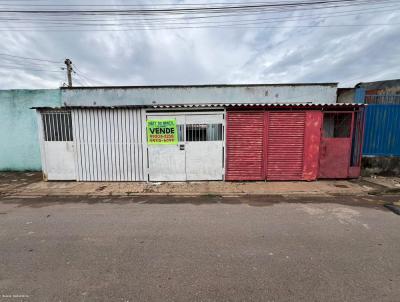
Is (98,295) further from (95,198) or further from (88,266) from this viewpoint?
(95,198)

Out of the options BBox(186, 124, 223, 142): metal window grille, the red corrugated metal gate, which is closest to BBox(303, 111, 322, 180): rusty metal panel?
the red corrugated metal gate

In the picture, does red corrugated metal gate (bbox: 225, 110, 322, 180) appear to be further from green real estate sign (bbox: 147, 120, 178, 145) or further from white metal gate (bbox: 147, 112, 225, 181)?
green real estate sign (bbox: 147, 120, 178, 145)

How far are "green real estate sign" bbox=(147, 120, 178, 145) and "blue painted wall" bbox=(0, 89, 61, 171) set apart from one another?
5.73m

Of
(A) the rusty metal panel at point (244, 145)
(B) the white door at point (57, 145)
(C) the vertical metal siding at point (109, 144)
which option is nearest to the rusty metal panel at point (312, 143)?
(A) the rusty metal panel at point (244, 145)

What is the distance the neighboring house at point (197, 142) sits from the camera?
23.9 feet

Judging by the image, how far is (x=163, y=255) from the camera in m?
3.12

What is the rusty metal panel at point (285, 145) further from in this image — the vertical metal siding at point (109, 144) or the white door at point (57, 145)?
the white door at point (57, 145)

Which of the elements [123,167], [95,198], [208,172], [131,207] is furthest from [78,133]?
[208,172]

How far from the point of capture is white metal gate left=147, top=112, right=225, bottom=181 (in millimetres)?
7340

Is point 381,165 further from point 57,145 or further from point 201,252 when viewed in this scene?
point 57,145

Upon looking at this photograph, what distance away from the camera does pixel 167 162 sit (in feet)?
24.8

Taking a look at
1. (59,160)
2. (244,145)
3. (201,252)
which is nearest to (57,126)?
(59,160)

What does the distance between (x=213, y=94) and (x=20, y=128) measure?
9.24m

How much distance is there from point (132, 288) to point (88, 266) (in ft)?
2.94
